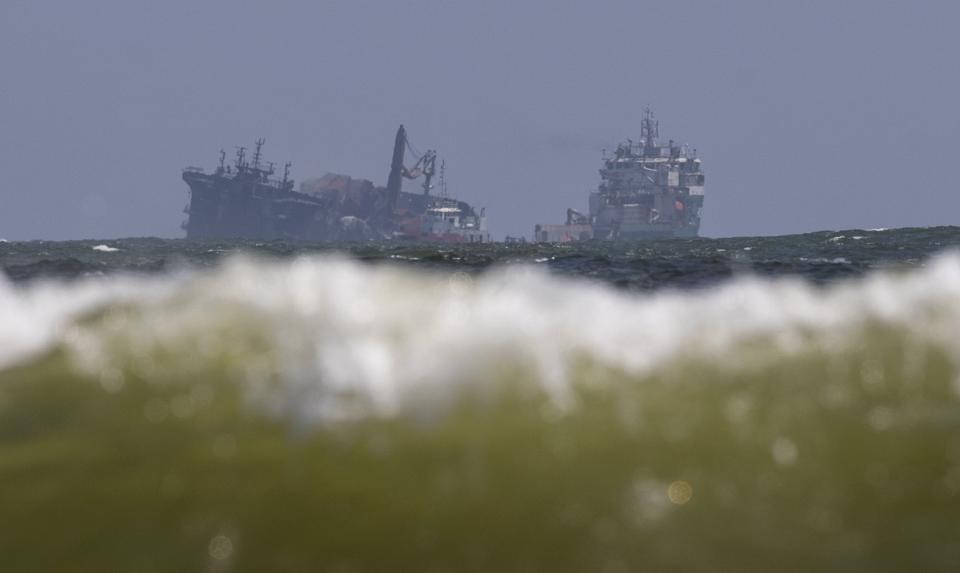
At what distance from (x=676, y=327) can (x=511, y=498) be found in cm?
152

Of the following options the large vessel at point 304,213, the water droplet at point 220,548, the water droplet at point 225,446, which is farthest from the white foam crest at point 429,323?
the large vessel at point 304,213

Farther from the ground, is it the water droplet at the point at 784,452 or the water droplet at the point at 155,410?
the water droplet at the point at 155,410

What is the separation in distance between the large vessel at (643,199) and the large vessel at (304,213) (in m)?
13.6

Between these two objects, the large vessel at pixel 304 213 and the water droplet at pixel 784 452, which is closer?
the water droplet at pixel 784 452

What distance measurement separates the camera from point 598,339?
4.83 meters

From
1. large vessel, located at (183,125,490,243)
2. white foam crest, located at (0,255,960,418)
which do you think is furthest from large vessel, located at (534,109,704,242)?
white foam crest, located at (0,255,960,418)

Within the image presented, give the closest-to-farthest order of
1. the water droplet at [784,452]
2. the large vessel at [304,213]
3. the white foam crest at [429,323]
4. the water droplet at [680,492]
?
the water droplet at [680,492] < the water droplet at [784,452] < the white foam crest at [429,323] < the large vessel at [304,213]

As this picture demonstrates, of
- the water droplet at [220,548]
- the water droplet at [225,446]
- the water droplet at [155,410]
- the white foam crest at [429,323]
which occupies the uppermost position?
the white foam crest at [429,323]

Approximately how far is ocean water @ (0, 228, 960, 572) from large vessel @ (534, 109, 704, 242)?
141985 mm

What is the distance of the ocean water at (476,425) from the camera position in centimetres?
361

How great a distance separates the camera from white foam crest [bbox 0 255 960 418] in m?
4.52

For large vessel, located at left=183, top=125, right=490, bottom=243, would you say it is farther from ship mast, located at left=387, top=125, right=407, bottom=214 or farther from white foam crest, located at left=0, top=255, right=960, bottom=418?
Answer: white foam crest, located at left=0, top=255, right=960, bottom=418

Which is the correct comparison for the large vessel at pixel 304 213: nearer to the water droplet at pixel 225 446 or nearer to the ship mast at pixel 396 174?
the ship mast at pixel 396 174

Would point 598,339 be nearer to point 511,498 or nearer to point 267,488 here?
point 511,498
